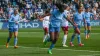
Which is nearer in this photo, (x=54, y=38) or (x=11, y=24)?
(x=54, y=38)

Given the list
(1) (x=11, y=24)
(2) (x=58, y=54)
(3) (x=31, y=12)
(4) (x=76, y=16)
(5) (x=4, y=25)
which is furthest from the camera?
(3) (x=31, y=12)

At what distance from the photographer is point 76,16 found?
2634 centimetres

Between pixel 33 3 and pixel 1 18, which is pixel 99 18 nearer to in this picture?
pixel 33 3

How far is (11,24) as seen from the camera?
80.8ft

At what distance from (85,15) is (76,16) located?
296 inches

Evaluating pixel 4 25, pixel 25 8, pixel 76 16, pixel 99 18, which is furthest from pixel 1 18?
pixel 76 16

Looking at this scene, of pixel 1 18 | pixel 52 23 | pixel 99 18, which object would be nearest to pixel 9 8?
pixel 1 18

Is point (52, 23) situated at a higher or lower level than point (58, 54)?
higher

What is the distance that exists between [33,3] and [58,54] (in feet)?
128

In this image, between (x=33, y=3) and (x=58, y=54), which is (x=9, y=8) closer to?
(x=33, y=3)

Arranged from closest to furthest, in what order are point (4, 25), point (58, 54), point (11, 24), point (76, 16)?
1. point (58, 54)
2. point (11, 24)
3. point (76, 16)
4. point (4, 25)

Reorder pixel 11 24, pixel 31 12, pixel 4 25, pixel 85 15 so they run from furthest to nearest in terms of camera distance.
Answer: pixel 31 12
pixel 4 25
pixel 85 15
pixel 11 24

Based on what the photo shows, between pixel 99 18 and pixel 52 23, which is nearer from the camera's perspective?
pixel 52 23

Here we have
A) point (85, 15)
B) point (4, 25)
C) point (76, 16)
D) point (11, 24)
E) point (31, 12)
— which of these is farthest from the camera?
point (31, 12)
